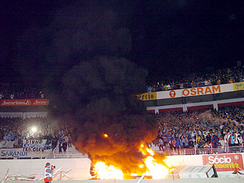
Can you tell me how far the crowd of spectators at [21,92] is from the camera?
1147 inches

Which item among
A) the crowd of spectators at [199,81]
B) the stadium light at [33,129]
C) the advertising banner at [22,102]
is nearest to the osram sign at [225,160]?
the crowd of spectators at [199,81]

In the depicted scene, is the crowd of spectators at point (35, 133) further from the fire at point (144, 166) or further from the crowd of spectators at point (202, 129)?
the crowd of spectators at point (202, 129)

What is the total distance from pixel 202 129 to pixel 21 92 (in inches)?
903

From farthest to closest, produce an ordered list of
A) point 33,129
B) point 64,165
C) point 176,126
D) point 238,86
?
point 33,129
point 238,86
point 176,126
point 64,165

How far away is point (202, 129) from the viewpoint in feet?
70.2

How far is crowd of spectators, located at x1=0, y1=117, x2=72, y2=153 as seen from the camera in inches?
819

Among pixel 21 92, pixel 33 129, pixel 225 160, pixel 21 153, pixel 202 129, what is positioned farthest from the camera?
pixel 21 92

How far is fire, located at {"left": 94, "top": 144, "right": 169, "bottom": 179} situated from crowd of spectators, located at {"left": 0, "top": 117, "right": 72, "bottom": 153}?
6.08 meters

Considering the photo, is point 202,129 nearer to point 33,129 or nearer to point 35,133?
point 35,133

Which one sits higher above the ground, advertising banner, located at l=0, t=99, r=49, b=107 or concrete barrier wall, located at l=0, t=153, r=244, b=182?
advertising banner, located at l=0, t=99, r=49, b=107

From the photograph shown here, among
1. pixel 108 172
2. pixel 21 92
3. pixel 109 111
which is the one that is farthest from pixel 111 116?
pixel 21 92

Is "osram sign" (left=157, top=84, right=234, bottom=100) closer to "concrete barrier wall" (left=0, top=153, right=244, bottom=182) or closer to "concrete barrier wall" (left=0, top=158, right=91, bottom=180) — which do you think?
"concrete barrier wall" (left=0, top=153, right=244, bottom=182)

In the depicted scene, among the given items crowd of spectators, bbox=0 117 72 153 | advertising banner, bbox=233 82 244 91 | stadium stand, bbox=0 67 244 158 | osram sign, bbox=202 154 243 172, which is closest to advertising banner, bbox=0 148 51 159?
stadium stand, bbox=0 67 244 158

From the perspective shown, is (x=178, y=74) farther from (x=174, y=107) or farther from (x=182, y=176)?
(x=182, y=176)
